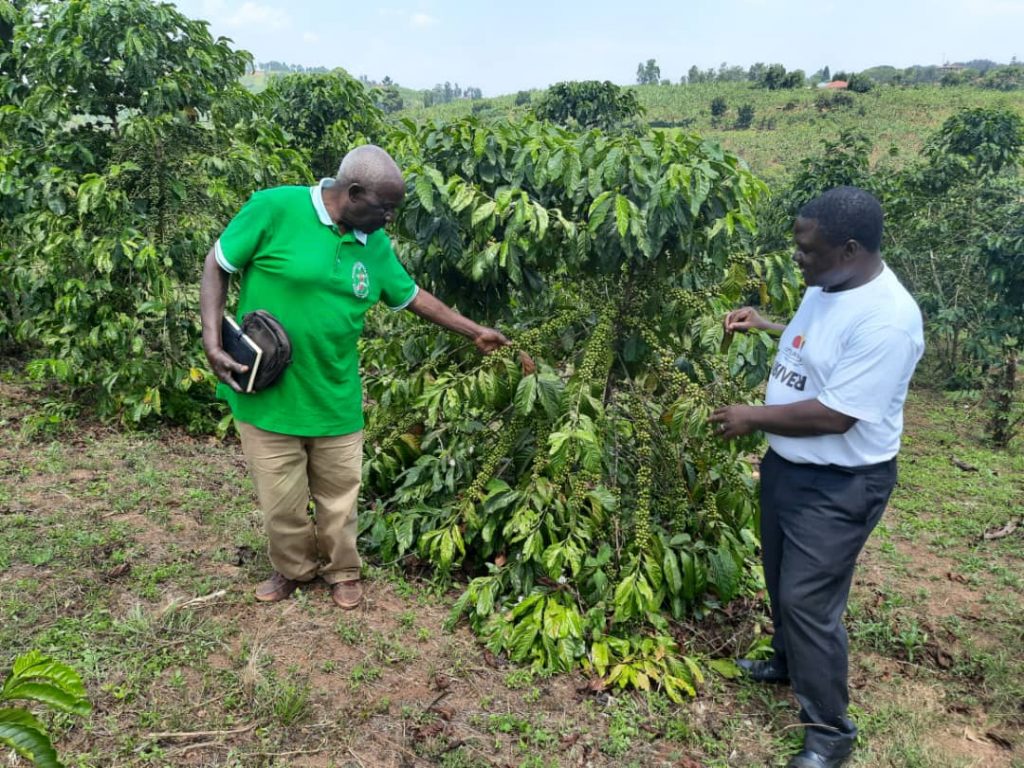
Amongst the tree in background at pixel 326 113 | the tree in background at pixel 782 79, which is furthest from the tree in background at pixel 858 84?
the tree in background at pixel 326 113

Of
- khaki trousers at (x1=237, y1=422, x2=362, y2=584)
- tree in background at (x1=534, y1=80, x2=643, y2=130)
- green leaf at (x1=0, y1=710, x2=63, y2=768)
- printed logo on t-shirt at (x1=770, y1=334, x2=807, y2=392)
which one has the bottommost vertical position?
khaki trousers at (x1=237, y1=422, x2=362, y2=584)

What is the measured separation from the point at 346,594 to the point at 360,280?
1283 mm

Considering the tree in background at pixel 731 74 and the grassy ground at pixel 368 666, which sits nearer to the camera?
the grassy ground at pixel 368 666

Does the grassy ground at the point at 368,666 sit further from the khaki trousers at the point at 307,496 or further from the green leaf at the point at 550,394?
the green leaf at the point at 550,394

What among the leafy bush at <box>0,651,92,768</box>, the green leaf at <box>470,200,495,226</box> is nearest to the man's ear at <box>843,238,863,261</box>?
the green leaf at <box>470,200,495,226</box>

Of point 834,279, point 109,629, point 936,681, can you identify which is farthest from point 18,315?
point 936,681

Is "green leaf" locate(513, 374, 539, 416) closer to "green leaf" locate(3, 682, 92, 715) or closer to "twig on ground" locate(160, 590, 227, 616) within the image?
"twig on ground" locate(160, 590, 227, 616)

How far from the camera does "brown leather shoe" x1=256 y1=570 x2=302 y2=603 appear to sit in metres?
3.04

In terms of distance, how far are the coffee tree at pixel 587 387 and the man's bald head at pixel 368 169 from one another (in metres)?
0.41

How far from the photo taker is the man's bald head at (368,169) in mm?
2490

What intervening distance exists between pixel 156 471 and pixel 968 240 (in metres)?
6.97

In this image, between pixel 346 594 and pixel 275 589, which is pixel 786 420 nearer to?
pixel 346 594

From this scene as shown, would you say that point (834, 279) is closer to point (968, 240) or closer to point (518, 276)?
point (518, 276)

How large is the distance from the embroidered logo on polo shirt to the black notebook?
39 centimetres
